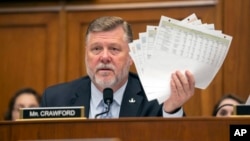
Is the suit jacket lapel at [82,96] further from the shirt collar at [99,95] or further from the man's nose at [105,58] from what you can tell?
the man's nose at [105,58]

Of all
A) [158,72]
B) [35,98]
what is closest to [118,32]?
[158,72]

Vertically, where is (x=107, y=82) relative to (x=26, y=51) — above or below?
below

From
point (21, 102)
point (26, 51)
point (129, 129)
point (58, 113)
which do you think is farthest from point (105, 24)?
point (26, 51)

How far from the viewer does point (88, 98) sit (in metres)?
3.21

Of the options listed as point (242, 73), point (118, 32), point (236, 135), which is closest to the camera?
point (236, 135)

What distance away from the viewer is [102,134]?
8.15 ft

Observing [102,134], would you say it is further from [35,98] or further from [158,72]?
[35,98]

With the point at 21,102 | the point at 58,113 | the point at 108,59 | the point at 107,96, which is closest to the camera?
the point at 58,113

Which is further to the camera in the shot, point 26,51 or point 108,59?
point 26,51

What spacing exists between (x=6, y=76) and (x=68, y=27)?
26.8 inches

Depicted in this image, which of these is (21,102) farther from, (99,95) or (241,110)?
(241,110)

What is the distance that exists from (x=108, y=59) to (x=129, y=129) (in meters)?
0.80

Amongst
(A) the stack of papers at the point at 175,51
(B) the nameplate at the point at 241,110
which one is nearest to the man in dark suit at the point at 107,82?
(A) the stack of papers at the point at 175,51

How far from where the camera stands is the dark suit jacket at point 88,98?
3102 millimetres
